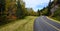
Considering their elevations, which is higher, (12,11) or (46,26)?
(46,26)

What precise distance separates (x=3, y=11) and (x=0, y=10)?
1606 millimetres

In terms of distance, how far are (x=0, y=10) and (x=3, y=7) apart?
1.31 meters

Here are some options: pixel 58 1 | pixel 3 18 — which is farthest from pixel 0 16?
pixel 58 1

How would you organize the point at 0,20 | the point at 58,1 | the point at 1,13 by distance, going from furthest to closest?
the point at 58,1 < the point at 1,13 < the point at 0,20

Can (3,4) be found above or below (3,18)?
above

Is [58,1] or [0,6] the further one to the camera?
[58,1]

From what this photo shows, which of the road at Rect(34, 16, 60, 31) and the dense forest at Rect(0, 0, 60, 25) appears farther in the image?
the dense forest at Rect(0, 0, 60, 25)

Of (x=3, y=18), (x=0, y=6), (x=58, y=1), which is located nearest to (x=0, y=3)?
(x=0, y=6)

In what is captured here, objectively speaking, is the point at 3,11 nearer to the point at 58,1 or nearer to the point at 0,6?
the point at 0,6

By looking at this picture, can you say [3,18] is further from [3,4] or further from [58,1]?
[58,1]

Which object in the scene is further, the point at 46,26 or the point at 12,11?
the point at 12,11

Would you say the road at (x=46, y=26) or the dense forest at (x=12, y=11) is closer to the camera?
the road at (x=46, y=26)

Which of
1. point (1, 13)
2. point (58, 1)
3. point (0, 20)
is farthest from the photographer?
point (58, 1)

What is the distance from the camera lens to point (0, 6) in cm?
3528
